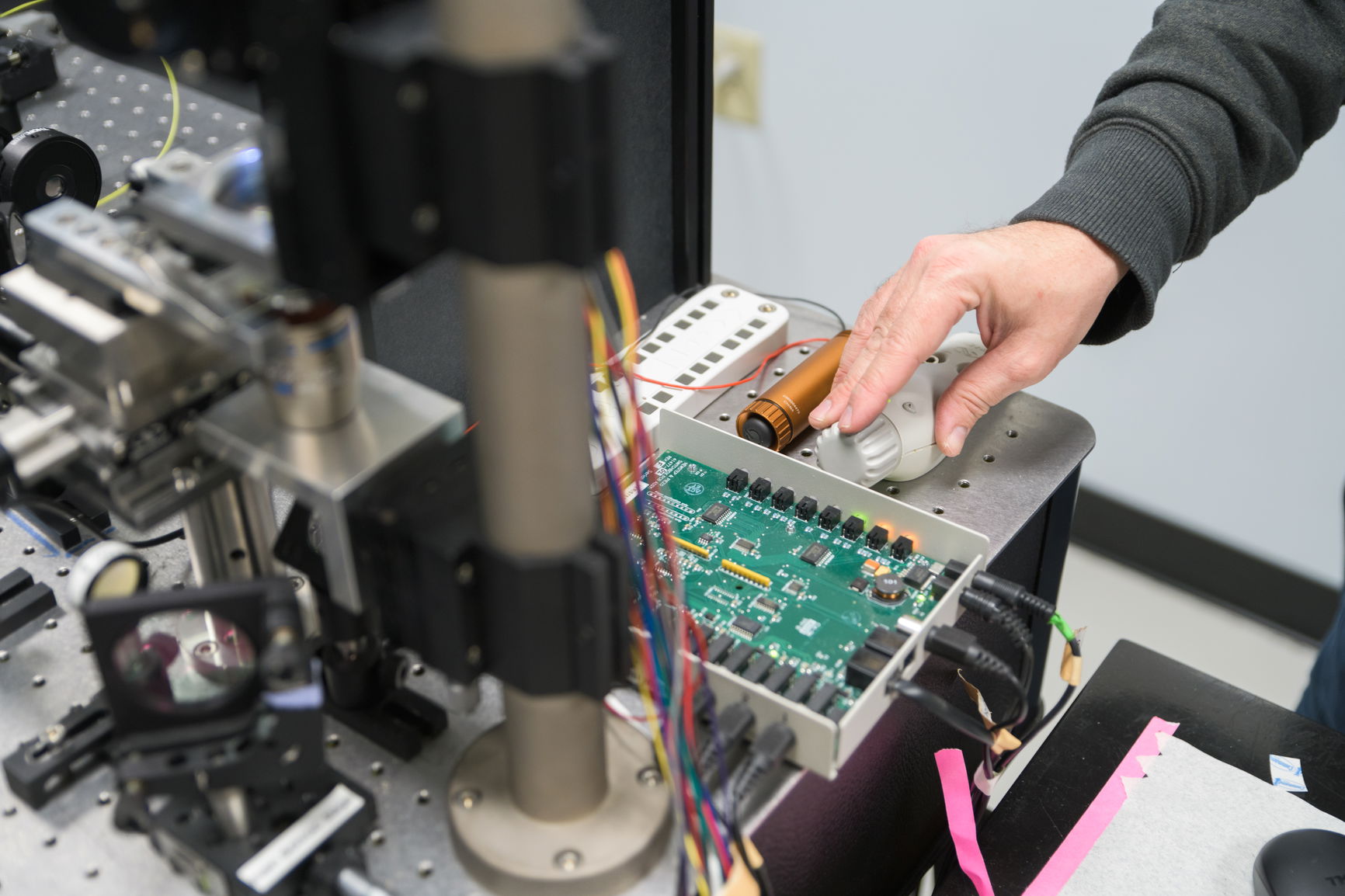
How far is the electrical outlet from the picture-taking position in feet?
7.36

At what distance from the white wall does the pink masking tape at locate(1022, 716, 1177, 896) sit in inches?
46.3

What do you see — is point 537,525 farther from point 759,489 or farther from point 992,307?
point 992,307

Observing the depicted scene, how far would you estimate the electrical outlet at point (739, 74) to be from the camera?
7.36ft

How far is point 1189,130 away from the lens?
1080mm

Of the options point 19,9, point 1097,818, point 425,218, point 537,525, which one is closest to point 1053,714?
point 1097,818

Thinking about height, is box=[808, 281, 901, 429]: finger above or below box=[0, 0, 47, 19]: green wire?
below

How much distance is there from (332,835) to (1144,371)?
176 cm

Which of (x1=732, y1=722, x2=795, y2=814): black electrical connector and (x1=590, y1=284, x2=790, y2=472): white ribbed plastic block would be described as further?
(x1=590, y1=284, x2=790, y2=472): white ribbed plastic block

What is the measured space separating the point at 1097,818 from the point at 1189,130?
0.60 metres

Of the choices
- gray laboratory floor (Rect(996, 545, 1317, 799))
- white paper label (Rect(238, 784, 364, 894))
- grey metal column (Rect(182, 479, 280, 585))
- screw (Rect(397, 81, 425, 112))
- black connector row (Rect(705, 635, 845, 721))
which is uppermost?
screw (Rect(397, 81, 425, 112))

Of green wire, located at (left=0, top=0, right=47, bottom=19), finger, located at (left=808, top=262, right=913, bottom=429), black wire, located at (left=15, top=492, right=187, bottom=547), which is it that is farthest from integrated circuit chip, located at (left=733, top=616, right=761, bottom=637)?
green wire, located at (left=0, top=0, right=47, bottom=19)

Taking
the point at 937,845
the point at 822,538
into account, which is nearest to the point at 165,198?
the point at 822,538

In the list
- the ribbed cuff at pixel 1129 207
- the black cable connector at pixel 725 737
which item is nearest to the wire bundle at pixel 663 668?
the black cable connector at pixel 725 737

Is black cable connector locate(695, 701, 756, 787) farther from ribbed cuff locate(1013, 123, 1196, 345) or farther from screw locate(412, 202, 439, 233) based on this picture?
ribbed cuff locate(1013, 123, 1196, 345)
